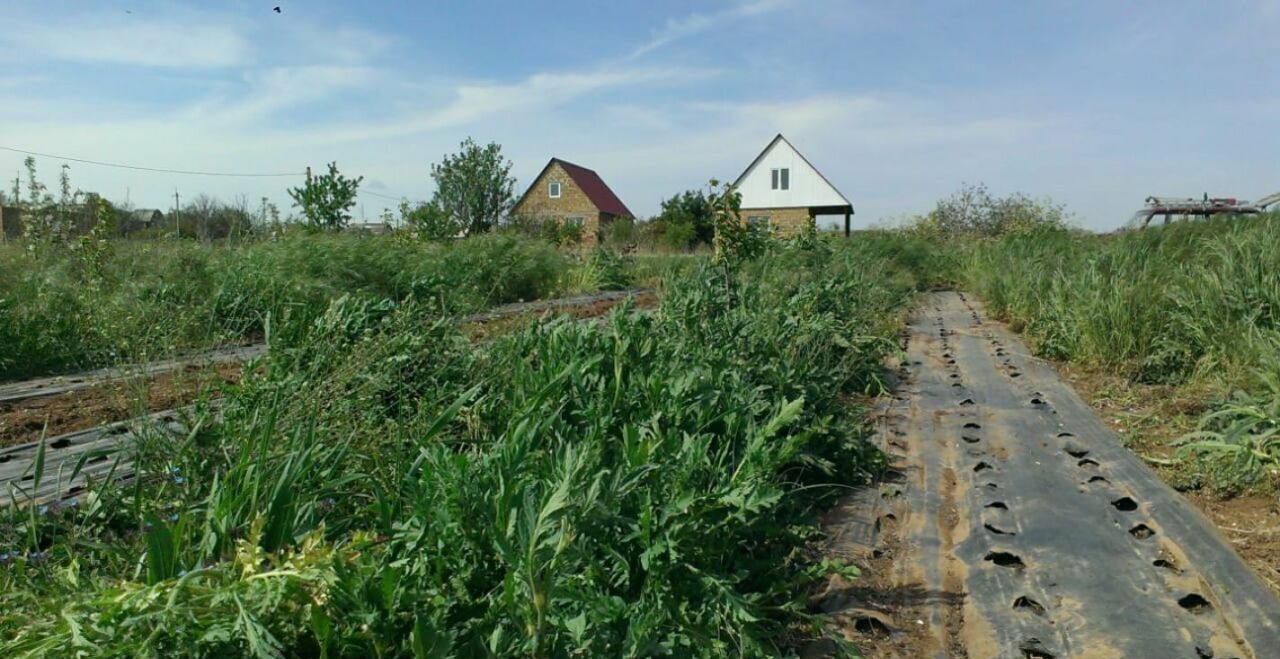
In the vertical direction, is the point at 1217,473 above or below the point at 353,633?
below

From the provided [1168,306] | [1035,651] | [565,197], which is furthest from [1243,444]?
[565,197]

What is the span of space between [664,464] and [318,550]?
0.97 meters

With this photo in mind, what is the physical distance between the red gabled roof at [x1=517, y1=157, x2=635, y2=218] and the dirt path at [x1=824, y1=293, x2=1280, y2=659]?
4074 centimetres

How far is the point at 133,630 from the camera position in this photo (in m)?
1.79

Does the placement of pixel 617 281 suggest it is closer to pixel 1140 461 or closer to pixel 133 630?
pixel 1140 461

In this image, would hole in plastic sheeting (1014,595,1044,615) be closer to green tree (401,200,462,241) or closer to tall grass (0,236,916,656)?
tall grass (0,236,916,656)

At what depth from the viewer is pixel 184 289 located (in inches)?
223

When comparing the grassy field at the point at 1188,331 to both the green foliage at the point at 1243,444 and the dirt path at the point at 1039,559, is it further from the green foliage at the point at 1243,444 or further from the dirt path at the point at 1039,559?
the dirt path at the point at 1039,559

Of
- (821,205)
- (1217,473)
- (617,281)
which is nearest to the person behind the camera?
(1217,473)

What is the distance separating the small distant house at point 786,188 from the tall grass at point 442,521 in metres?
39.5

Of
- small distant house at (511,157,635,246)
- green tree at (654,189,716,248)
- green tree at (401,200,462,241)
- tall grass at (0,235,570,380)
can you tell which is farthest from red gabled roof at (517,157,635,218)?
tall grass at (0,235,570,380)

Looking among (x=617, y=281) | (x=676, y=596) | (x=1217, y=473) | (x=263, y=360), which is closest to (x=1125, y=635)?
(x=676, y=596)

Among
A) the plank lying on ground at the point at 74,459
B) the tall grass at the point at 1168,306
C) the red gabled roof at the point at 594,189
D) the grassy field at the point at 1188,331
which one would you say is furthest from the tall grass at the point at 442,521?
the red gabled roof at the point at 594,189

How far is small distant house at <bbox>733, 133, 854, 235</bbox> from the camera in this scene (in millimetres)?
42969
